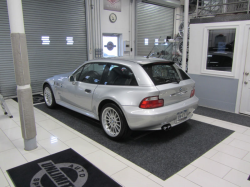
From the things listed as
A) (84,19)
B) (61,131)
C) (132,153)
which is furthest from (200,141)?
(84,19)

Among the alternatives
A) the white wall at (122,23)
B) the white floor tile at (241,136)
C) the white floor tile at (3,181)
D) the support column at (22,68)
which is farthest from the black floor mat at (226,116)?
the white wall at (122,23)

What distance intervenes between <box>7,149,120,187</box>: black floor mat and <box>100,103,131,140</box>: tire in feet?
2.35

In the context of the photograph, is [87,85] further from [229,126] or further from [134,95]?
[229,126]

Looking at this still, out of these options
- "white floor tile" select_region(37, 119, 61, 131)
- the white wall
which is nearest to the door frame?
"white floor tile" select_region(37, 119, 61, 131)

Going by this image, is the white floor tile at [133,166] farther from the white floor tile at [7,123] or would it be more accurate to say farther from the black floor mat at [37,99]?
the black floor mat at [37,99]

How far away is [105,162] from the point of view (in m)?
2.92

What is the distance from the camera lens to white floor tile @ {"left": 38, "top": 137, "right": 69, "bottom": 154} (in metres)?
3.31

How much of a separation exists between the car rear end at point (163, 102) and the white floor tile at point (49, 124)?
189cm

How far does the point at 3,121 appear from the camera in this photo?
181 inches

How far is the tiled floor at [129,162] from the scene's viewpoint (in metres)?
2.51

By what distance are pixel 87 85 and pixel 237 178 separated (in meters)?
2.86

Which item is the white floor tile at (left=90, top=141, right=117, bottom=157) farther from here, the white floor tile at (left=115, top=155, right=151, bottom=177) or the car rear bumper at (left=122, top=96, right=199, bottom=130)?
the car rear bumper at (left=122, top=96, right=199, bottom=130)

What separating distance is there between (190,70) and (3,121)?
16.6 feet

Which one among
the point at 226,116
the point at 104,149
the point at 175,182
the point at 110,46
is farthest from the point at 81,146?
the point at 110,46
